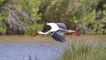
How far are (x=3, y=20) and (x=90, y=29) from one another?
4066mm

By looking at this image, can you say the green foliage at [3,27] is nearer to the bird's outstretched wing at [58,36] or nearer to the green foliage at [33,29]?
the green foliage at [33,29]

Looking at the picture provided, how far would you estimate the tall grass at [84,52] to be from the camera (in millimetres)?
9280

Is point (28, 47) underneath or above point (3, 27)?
underneath

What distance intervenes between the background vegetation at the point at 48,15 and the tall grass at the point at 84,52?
31.0 feet

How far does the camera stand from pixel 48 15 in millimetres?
21234

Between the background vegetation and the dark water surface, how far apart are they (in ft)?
2.37

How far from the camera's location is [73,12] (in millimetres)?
21109

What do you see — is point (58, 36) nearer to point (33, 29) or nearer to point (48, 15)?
point (33, 29)

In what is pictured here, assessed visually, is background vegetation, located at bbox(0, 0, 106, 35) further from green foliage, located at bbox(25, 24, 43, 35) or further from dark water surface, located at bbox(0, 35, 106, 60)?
dark water surface, located at bbox(0, 35, 106, 60)

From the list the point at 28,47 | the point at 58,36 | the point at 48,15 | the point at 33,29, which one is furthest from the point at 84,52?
the point at 48,15

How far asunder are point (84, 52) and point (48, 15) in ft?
36.6

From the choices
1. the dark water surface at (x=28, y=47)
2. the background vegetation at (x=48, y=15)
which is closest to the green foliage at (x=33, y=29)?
the background vegetation at (x=48, y=15)

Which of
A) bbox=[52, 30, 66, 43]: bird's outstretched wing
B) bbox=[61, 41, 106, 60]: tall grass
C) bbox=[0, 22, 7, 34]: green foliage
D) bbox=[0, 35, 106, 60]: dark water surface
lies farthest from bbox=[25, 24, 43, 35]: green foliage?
bbox=[61, 41, 106, 60]: tall grass

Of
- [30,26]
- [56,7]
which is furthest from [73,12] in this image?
[30,26]
